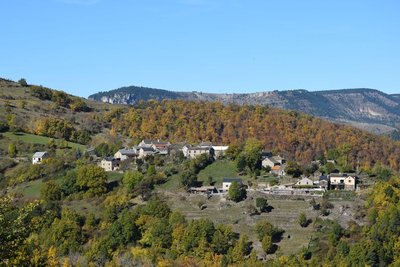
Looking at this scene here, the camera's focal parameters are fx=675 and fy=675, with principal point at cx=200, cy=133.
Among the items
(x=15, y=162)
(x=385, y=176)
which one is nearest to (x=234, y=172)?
(x=385, y=176)

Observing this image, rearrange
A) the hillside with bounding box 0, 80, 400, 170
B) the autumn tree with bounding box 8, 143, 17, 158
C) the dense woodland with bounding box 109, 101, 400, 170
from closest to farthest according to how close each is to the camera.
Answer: the autumn tree with bounding box 8, 143, 17, 158 < the hillside with bounding box 0, 80, 400, 170 < the dense woodland with bounding box 109, 101, 400, 170

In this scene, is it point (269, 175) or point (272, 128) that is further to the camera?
Answer: point (272, 128)

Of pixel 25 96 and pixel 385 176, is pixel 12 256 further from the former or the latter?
pixel 25 96

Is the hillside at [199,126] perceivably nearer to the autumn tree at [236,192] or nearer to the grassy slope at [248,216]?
the autumn tree at [236,192]

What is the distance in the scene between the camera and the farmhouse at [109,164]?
296 ft

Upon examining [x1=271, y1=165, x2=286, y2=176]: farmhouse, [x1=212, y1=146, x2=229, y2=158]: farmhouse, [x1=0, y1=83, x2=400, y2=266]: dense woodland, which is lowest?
[x1=0, y1=83, x2=400, y2=266]: dense woodland

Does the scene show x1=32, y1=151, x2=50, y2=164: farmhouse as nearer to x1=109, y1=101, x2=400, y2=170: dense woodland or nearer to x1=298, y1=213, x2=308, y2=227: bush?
x1=109, y1=101, x2=400, y2=170: dense woodland

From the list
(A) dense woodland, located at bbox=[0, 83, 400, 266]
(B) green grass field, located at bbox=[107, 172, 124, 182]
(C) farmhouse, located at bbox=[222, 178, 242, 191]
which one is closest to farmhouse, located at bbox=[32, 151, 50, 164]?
(A) dense woodland, located at bbox=[0, 83, 400, 266]

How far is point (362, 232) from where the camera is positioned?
63.8 m

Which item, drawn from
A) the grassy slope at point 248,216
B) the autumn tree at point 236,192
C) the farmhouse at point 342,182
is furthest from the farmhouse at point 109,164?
the farmhouse at point 342,182

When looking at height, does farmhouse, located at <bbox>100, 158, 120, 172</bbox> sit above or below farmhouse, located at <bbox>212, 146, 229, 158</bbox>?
below

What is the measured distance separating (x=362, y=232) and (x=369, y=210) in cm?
471

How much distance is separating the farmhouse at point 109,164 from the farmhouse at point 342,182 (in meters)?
28.8

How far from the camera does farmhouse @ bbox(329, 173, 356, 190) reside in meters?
78.4
